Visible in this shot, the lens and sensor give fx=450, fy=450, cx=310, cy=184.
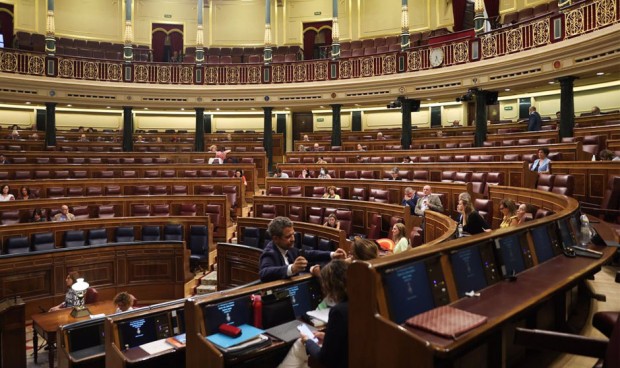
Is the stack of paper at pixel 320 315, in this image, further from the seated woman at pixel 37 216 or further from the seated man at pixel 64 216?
the seated woman at pixel 37 216

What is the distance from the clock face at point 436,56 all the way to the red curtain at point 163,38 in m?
10.4

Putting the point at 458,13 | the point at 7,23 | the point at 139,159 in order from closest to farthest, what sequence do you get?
the point at 139,159 → the point at 458,13 → the point at 7,23

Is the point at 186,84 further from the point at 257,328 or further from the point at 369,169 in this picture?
the point at 257,328

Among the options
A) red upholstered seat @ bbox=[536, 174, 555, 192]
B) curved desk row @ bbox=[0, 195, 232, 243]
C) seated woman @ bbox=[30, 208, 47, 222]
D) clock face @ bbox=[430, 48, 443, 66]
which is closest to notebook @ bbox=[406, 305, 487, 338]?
red upholstered seat @ bbox=[536, 174, 555, 192]

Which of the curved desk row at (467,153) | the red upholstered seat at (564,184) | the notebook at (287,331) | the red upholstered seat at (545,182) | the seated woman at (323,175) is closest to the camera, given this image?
the notebook at (287,331)

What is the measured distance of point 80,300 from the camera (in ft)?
17.9

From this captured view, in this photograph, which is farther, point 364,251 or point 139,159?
point 139,159

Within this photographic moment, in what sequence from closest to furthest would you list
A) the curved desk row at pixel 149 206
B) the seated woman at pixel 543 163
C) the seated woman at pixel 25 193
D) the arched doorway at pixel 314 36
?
the seated woman at pixel 543 163
the seated woman at pixel 25 193
the curved desk row at pixel 149 206
the arched doorway at pixel 314 36

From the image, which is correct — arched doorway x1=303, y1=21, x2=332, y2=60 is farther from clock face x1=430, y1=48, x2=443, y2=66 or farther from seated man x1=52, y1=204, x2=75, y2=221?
seated man x1=52, y1=204, x2=75, y2=221

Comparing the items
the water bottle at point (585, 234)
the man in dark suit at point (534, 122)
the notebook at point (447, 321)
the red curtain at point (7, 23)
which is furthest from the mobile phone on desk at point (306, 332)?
the red curtain at point (7, 23)

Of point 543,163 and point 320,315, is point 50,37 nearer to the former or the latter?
point 543,163

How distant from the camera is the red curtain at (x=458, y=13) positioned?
46.9ft

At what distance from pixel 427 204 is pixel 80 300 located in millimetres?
4673

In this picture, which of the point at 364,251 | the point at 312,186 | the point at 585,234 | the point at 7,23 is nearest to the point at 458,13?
the point at 312,186
